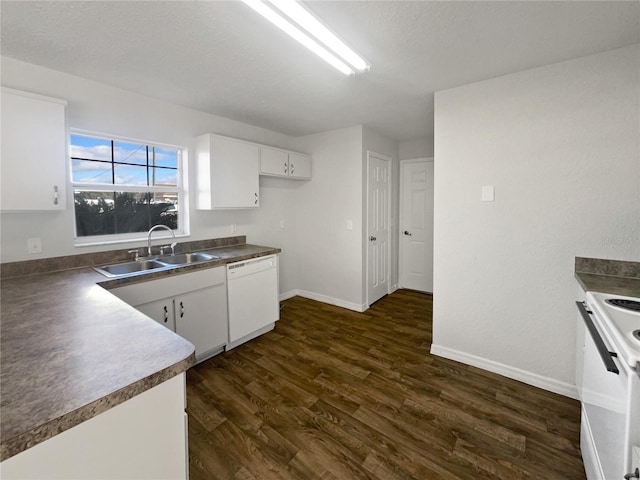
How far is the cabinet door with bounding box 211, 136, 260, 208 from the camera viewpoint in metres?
2.96

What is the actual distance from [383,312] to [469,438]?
200 cm

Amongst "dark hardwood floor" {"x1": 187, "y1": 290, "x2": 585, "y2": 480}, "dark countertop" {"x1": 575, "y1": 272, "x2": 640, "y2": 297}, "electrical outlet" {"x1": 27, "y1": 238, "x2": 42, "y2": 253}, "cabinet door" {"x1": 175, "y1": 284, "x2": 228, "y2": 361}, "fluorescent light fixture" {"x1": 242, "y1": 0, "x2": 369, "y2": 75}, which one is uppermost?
"fluorescent light fixture" {"x1": 242, "y1": 0, "x2": 369, "y2": 75}

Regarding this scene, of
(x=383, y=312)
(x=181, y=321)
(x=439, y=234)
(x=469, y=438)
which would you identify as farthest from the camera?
(x=383, y=312)

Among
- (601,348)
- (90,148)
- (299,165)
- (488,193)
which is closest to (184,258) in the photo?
(90,148)

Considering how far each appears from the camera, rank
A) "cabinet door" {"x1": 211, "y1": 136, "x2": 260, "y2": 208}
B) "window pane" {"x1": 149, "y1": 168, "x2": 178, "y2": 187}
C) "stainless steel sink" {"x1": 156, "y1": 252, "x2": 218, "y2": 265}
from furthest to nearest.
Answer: "cabinet door" {"x1": 211, "y1": 136, "x2": 260, "y2": 208} → "window pane" {"x1": 149, "y1": 168, "x2": 178, "y2": 187} → "stainless steel sink" {"x1": 156, "y1": 252, "x2": 218, "y2": 265}

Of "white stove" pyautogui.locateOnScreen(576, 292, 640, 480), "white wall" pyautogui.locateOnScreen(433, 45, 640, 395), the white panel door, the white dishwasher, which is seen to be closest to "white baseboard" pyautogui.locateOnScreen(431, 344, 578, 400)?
"white wall" pyautogui.locateOnScreen(433, 45, 640, 395)

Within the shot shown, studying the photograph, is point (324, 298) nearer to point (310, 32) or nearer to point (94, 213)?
point (94, 213)

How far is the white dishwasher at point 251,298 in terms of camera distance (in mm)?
2756

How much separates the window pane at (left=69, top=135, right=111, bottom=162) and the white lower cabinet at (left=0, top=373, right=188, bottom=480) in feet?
7.99

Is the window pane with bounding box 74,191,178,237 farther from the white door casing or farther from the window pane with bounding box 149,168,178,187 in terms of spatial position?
the white door casing

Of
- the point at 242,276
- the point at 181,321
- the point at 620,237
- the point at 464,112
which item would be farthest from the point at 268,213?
the point at 620,237

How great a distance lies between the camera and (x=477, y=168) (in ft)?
7.81

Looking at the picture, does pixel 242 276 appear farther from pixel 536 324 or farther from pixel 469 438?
pixel 536 324

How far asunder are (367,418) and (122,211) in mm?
2711
